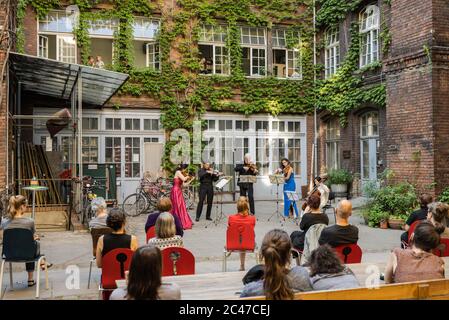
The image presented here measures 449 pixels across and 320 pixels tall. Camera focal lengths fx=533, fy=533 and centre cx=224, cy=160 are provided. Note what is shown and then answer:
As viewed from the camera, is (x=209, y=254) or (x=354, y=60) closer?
(x=209, y=254)

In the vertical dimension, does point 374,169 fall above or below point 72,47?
below

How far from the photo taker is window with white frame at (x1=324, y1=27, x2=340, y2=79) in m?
20.2

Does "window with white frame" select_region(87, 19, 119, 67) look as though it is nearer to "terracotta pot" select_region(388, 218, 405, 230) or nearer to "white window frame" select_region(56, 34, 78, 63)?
"white window frame" select_region(56, 34, 78, 63)

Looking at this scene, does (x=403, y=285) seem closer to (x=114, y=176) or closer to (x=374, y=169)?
(x=114, y=176)

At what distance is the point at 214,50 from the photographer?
793 inches

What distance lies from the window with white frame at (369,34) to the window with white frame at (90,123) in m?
9.50

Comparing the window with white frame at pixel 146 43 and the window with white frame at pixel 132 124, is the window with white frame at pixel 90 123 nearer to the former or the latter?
the window with white frame at pixel 132 124

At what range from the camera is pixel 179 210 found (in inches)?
488

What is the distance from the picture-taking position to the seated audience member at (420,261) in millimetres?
4227

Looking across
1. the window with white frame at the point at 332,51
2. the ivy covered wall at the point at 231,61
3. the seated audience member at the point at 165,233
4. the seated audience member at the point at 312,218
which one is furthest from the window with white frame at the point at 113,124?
the seated audience member at the point at 165,233
